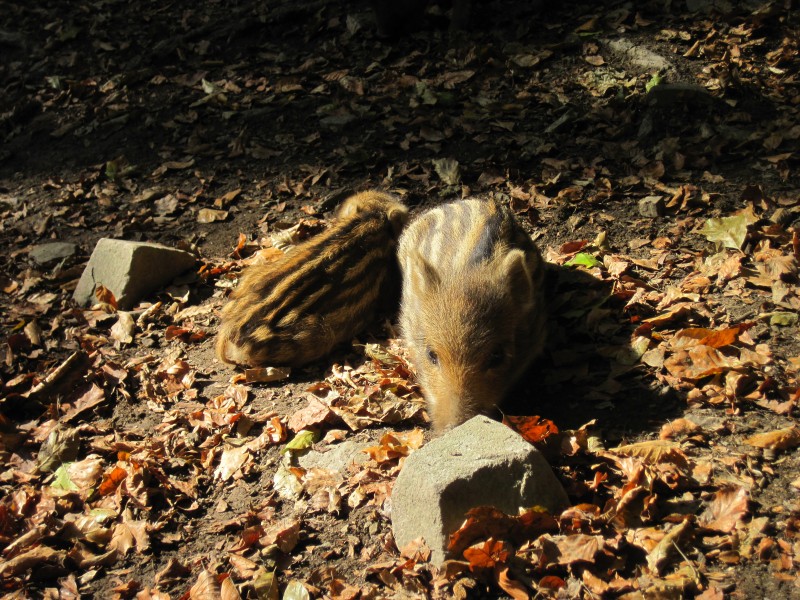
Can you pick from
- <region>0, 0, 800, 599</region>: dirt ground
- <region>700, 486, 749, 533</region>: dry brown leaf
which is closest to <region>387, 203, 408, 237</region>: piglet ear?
<region>0, 0, 800, 599</region>: dirt ground

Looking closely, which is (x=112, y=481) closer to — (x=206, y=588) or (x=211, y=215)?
(x=206, y=588)

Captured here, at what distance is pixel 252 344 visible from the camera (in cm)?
417

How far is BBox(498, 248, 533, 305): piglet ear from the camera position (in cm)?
375

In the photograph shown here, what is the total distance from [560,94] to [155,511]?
4796mm

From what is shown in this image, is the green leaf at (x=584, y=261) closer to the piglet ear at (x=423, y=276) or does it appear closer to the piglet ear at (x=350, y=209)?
the piglet ear at (x=423, y=276)

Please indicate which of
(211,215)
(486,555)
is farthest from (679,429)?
(211,215)

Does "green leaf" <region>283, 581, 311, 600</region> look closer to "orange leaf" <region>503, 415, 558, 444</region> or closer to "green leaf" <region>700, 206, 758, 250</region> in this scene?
"orange leaf" <region>503, 415, 558, 444</region>

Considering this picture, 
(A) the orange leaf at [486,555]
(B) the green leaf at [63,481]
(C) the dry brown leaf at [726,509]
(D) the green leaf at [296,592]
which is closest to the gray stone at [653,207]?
(C) the dry brown leaf at [726,509]

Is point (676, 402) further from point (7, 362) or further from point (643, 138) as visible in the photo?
point (7, 362)

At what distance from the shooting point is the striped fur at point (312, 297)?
165 inches

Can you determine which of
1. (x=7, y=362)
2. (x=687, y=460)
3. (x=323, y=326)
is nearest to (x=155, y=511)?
(x=323, y=326)

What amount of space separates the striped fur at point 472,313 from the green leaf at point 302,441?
0.61 meters

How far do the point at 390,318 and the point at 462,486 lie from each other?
6.94ft

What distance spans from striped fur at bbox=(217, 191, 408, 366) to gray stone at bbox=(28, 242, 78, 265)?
2031 millimetres
